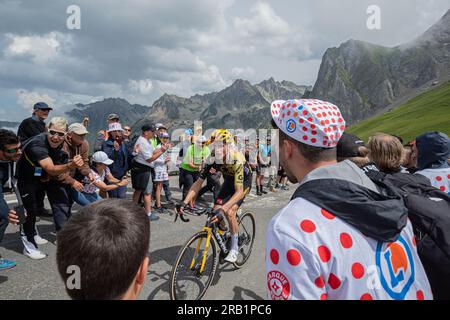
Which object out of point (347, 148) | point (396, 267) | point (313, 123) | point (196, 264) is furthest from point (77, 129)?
point (396, 267)

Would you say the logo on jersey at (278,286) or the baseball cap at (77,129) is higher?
the baseball cap at (77,129)

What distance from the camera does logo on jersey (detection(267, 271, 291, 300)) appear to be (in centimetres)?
135

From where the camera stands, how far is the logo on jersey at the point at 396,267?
1435 mm

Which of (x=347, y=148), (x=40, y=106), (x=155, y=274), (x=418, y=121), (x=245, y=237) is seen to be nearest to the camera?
(x=347, y=148)

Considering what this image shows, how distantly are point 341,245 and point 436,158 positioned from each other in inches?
113

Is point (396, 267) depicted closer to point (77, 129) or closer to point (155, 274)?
point (155, 274)

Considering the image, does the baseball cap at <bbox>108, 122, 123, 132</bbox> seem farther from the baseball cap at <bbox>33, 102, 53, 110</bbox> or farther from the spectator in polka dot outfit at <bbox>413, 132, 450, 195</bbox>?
the spectator in polka dot outfit at <bbox>413, 132, 450, 195</bbox>

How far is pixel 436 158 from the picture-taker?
3412mm

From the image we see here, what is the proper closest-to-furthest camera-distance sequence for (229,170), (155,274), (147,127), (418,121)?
(155,274) < (229,170) < (147,127) < (418,121)

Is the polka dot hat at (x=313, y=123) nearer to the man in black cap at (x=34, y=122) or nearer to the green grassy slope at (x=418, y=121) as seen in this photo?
the man in black cap at (x=34, y=122)

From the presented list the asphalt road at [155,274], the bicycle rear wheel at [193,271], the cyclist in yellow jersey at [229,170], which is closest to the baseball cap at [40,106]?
the asphalt road at [155,274]

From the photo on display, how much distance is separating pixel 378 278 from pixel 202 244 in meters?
3.19

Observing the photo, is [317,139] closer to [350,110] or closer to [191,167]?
[191,167]

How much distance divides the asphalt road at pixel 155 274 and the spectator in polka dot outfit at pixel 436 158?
2.75 m
